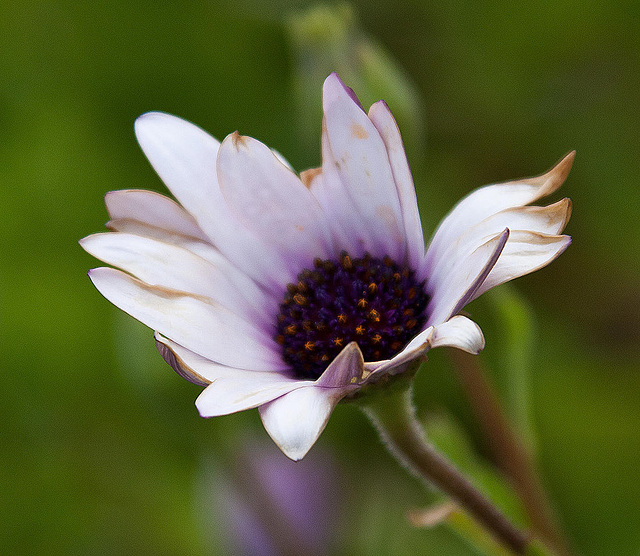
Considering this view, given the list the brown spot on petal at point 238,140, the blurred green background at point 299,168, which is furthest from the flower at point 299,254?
the blurred green background at point 299,168

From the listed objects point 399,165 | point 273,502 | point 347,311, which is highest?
point 399,165

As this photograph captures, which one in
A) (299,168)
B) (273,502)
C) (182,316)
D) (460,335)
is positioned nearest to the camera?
(460,335)

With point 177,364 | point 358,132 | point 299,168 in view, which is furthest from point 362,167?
point 299,168

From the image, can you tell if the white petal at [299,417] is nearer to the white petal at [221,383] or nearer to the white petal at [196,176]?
the white petal at [221,383]

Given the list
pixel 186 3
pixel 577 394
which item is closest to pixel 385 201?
pixel 577 394

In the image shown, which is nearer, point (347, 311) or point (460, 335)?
point (460, 335)

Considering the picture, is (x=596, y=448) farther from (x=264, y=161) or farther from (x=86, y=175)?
(x=86, y=175)

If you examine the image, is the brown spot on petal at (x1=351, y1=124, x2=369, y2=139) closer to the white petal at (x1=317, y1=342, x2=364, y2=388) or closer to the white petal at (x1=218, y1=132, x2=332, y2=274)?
the white petal at (x1=218, y1=132, x2=332, y2=274)

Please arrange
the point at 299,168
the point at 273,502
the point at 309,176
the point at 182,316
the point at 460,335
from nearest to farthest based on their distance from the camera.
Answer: the point at 460,335
the point at 182,316
the point at 309,176
the point at 273,502
the point at 299,168

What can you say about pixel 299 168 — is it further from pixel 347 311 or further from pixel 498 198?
pixel 498 198
